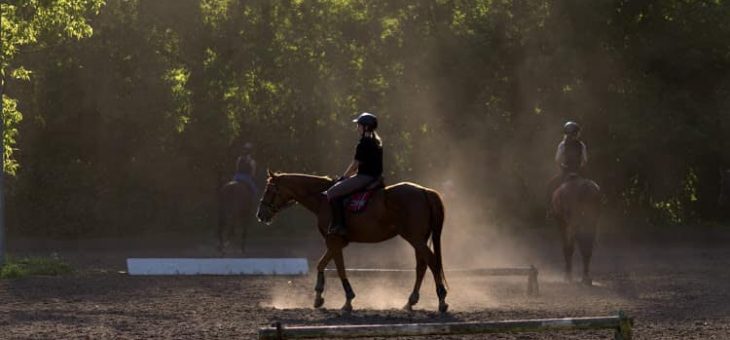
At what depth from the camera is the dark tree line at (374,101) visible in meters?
Result: 32.7

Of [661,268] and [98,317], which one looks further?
[661,268]

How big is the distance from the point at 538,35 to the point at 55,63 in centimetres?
1179

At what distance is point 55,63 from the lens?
111ft

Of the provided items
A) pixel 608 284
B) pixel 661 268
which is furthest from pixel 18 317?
pixel 661 268

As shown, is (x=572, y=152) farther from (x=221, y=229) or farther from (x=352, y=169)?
(x=221, y=229)

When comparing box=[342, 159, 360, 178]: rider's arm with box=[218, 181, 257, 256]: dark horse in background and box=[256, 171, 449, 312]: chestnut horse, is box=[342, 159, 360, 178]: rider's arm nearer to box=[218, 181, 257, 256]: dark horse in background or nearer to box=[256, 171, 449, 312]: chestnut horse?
box=[256, 171, 449, 312]: chestnut horse

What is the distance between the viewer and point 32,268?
75.6 ft

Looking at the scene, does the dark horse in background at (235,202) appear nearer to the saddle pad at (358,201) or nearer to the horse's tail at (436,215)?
the saddle pad at (358,201)

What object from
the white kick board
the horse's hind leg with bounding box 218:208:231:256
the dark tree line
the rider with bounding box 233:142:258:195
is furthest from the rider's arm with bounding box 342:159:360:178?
the dark tree line

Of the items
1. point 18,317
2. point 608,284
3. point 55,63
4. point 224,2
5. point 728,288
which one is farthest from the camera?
point 224,2

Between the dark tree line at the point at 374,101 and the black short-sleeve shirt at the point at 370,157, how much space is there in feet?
53.0

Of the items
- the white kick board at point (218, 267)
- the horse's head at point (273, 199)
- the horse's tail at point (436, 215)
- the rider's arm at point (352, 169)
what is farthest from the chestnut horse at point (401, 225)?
the white kick board at point (218, 267)

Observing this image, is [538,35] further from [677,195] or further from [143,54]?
[143,54]

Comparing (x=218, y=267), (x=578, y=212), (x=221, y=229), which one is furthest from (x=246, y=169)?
(x=578, y=212)
